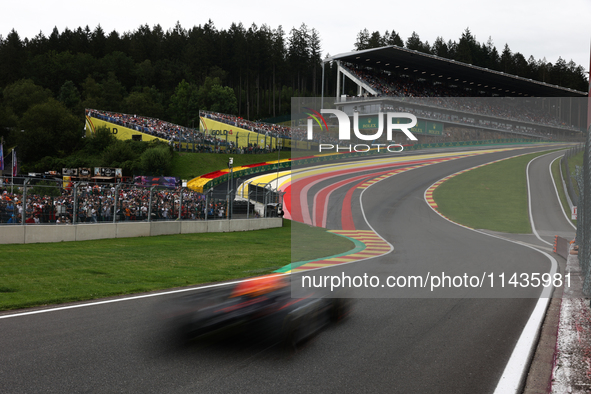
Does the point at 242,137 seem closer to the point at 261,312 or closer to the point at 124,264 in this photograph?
the point at 124,264

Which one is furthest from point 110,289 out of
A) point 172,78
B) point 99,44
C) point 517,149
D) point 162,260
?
point 99,44

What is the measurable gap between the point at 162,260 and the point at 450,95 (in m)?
80.5

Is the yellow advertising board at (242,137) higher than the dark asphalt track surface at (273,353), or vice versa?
the yellow advertising board at (242,137)

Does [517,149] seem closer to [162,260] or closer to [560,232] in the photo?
[560,232]

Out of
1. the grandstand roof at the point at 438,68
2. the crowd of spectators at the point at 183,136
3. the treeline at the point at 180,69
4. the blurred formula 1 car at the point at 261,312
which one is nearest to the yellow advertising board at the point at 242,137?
the crowd of spectators at the point at 183,136

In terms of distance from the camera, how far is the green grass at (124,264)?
8453 millimetres

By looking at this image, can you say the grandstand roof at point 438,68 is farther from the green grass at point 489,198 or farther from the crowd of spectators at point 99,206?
the crowd of spectators at point 99,206

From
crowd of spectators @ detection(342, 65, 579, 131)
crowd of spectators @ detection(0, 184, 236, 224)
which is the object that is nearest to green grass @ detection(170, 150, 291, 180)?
crowd of spectators @ detection(342, 65, 579, 131)

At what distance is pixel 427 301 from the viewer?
25.5 ft

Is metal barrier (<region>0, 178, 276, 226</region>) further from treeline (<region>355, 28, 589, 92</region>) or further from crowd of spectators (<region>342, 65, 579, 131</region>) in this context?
treeline (<region>355, 28, 589, 92</region>)

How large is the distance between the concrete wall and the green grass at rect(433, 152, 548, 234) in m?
16.8

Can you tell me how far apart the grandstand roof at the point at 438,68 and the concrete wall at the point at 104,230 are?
50.8m

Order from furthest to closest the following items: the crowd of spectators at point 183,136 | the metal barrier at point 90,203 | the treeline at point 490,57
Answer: the treeline at point 490,57
the crowd of spectators at point 183,136
the metal barrier at point 90,203

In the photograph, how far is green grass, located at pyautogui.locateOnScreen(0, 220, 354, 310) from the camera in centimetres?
845
